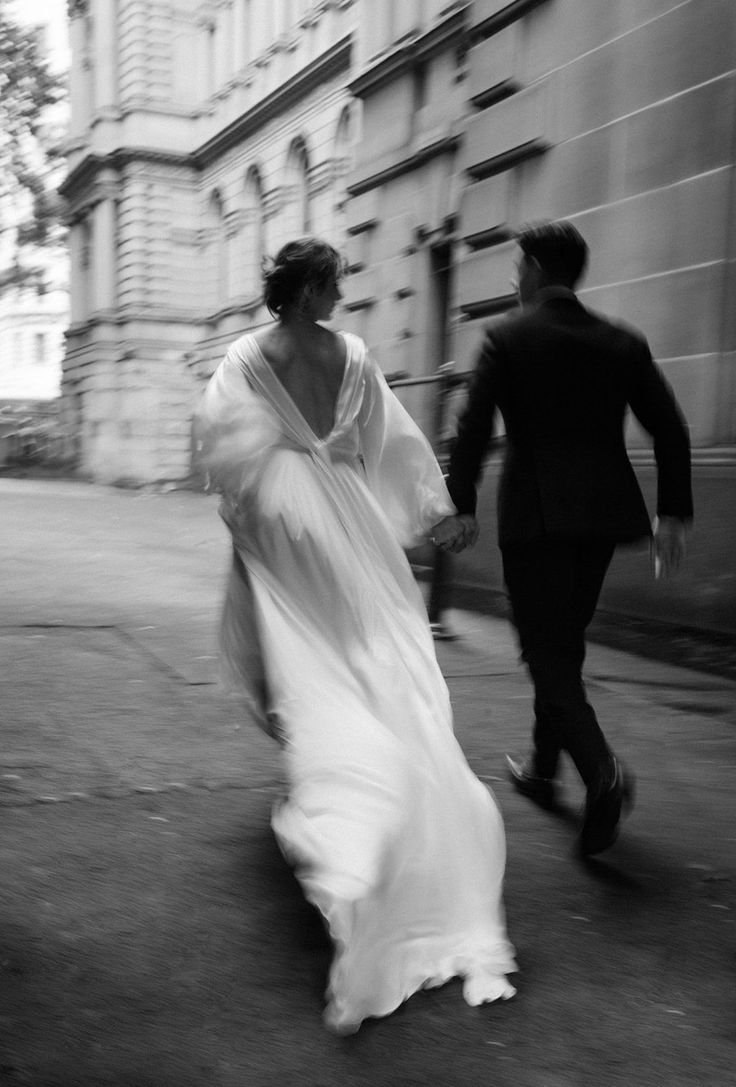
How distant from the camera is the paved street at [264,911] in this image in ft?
8.25

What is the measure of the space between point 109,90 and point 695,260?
26725 millimetres

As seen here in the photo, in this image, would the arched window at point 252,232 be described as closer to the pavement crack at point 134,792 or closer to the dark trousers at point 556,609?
the pavement crack at point 134,792

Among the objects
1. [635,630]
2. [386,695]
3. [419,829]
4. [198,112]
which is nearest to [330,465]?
[386,695]

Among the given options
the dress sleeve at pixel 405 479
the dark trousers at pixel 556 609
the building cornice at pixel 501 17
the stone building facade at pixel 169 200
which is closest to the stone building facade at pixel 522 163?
the building cornice at pixel 501 17

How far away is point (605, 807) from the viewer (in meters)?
3.48

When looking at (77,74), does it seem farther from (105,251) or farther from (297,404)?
(297,404)

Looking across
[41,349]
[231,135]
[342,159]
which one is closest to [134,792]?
[342,159]

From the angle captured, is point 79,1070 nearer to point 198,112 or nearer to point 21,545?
point 21,545

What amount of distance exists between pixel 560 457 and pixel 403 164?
795cm

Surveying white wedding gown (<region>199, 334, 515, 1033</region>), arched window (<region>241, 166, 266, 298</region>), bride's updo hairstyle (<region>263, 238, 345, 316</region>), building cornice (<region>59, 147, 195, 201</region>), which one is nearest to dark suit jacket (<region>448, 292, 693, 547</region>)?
white wedding gown (<region>199, 334, 515, 1033</region>)

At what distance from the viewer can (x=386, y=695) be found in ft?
10.8

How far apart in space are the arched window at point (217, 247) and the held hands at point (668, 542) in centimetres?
2560

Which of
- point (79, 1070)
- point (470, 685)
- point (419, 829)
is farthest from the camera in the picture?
point (470, 685)

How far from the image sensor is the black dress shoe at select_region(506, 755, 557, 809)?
165 inches
